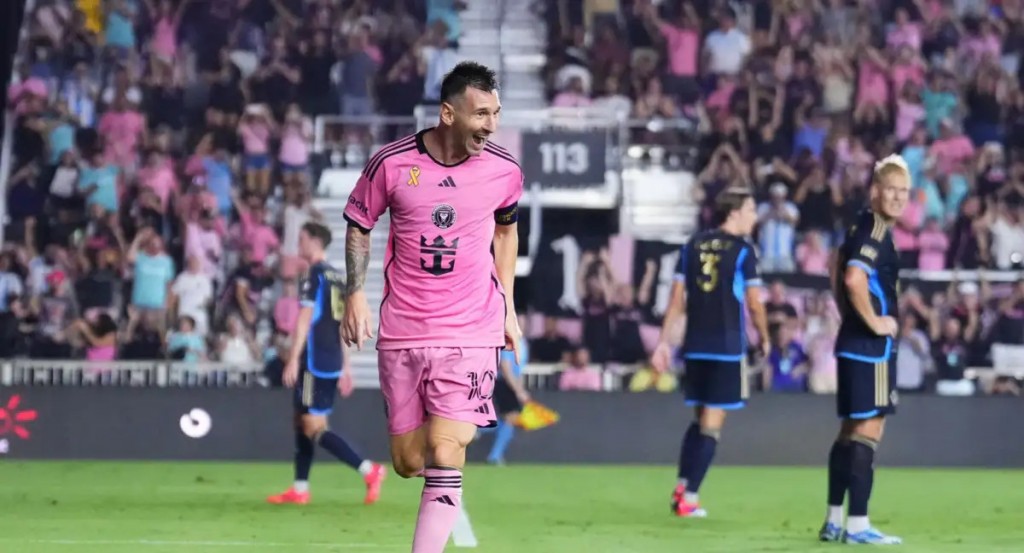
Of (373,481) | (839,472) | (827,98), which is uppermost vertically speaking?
(827,98)

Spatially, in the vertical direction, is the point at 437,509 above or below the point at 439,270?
below

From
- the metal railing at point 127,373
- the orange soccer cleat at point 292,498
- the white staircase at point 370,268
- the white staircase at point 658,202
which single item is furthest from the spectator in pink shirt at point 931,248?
the orange soccer cleat at point 292,498

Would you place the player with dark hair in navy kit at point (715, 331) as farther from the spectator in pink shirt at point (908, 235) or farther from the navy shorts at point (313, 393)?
the spectator in pink shirt at point (908, 235)

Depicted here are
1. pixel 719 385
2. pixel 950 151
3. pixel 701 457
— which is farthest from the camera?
pixel 950 151

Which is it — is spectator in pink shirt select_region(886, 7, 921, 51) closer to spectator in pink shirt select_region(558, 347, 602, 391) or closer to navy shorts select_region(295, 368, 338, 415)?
spectator in pink shirt select_region(558, 347, 602, 391)

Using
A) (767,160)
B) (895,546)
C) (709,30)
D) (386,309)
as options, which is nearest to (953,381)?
(767,160)

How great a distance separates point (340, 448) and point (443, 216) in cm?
547

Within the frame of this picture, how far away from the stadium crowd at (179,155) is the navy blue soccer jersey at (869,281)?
377 inches

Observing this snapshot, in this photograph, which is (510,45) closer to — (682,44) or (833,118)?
(682,44)

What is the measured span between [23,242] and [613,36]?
762 centimetres

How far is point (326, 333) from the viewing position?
12508mm

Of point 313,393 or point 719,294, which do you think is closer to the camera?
point 719,294

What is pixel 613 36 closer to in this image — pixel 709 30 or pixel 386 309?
pixel 709 30

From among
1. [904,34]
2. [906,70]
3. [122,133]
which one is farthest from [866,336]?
[904,34]
